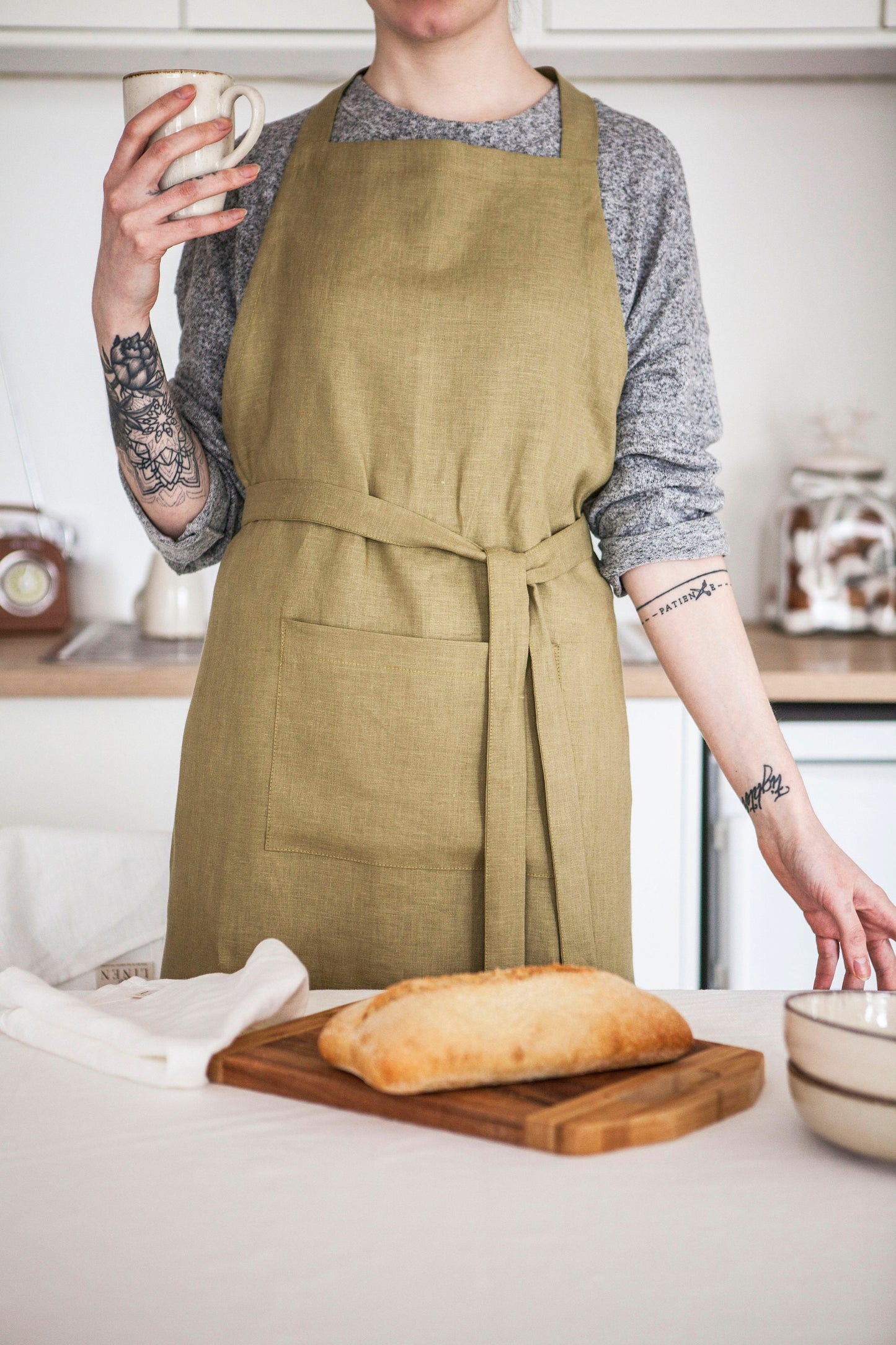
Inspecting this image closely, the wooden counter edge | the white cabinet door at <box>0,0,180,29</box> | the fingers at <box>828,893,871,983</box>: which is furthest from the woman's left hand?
the white cabinet door at <box>0,0,180,29</box>

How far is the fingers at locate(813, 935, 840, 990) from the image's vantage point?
80cm

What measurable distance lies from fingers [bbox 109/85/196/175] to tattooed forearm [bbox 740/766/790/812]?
58 cm

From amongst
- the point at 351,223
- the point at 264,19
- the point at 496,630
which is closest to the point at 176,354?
the point at 264,19

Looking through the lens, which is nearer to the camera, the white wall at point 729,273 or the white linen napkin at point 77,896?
the white linen napkin at point 77,896

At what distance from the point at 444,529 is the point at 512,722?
15 centimetres

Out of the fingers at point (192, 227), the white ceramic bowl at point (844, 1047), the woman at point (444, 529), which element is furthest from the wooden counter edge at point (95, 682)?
the white ceramic bowl at point (844, 1047)

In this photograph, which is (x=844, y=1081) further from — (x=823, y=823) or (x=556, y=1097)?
(x=823, y=823)

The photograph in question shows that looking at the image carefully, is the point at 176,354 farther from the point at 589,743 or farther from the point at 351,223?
the point at 589,743

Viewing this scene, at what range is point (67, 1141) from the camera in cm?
53

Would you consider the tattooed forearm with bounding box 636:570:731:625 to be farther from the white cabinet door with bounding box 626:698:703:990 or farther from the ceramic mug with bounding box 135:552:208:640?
the ceramic mug with bounding box 135:552:208:640

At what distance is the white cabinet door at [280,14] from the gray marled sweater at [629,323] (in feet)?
2.74

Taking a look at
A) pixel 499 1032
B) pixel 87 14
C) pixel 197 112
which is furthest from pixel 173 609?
pixel 499 1032

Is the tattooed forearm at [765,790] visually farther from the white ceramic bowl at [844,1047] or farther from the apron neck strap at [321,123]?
the apron neck strap at [321,123]

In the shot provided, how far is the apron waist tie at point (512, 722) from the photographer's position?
0.94 m
